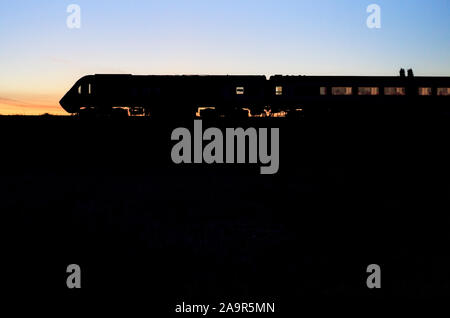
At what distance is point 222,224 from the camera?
907 cm

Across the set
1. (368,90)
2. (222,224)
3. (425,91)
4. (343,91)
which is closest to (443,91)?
(425,91)

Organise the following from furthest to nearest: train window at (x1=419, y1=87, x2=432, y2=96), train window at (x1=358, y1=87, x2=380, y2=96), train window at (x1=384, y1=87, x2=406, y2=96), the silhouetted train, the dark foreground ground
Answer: train window at (x1=419, y1=87, x2=432, y2=96) < train window at (x1=384, y1=87, x2=406, y2=96) < train window at (x1=358, y1=87, x2=380, y2=96) < the silhouetted train < the dark foreground ground

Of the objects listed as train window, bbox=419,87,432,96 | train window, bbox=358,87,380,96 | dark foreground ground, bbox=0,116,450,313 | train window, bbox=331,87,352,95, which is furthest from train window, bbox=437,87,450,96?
dark foreground ground, bbox=0,116,450,313

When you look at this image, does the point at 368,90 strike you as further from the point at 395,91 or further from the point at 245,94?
the point at 245,94

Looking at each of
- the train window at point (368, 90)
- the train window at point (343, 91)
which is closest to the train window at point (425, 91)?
the train window at point (368, 90)

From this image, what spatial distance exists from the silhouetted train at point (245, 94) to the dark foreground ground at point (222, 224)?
1083cm

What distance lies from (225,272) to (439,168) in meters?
10.8

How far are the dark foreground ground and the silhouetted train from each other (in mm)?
10834

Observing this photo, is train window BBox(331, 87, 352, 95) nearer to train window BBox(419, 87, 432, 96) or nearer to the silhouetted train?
the silhouetted train

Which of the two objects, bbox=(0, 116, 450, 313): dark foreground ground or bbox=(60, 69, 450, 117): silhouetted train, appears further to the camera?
bbox=(60, 69, 450, 117): silhouetted train

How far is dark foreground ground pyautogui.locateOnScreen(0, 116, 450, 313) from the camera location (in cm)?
637

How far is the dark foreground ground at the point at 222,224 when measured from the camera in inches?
251

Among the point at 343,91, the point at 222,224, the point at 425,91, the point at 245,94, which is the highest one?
the point at 425,91

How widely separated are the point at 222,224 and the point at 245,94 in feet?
65.6
